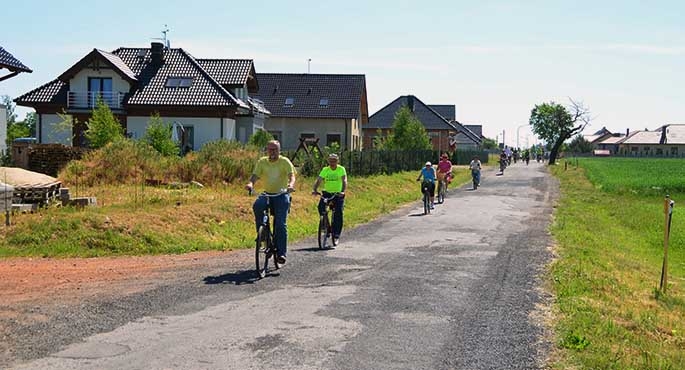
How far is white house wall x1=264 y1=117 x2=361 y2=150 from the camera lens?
204ft

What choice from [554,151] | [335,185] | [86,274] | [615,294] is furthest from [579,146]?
[86,274]

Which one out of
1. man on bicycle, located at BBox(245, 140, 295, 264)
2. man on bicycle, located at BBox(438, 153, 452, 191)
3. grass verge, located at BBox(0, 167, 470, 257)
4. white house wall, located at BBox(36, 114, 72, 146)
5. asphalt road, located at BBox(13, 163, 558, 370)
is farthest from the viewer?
white house wall, located at BBox(36, 114, 72, 146)

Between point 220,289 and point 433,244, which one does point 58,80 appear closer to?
point 433,244

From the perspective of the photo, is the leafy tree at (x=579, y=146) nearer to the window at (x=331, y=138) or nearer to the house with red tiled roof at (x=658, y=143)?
the house with red tiled roof at (x=658, y=143)

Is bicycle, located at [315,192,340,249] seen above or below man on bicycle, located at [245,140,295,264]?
below

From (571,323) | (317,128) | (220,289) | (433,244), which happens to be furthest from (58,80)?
(571,323)

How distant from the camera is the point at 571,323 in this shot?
8.39 m

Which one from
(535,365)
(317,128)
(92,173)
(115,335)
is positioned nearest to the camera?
(535,365)

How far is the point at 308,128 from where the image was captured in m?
62.7

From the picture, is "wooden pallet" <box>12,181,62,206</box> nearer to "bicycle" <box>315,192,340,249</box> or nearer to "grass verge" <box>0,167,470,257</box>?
"grass verge" <box>0,167,470,257</box>

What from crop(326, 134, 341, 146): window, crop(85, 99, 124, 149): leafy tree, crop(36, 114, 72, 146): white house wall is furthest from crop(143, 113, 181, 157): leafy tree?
crop(326, 134, 341, 146): window

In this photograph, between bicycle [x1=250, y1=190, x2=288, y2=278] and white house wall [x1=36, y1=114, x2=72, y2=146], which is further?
white house wall [x1=36, y1=114, x2=72, y2=146]

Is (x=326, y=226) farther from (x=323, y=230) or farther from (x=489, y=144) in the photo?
(x=489, y=144)

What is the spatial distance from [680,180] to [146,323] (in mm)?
46326
